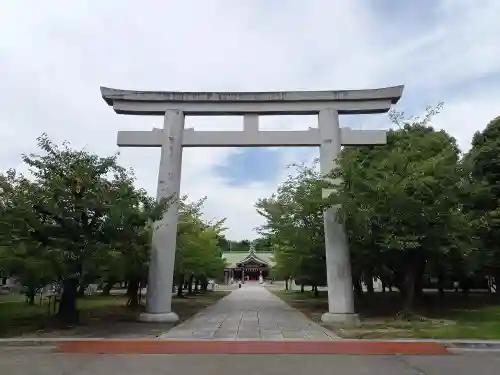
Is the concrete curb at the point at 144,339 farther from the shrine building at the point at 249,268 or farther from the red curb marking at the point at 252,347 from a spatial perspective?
the shrine building at the point at 249,268

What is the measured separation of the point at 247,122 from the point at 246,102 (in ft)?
2.28

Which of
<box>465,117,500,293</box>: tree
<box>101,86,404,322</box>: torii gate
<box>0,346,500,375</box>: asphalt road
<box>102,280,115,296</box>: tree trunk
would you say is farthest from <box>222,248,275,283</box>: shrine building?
<box>0,346,500,375</box>: asphalt road

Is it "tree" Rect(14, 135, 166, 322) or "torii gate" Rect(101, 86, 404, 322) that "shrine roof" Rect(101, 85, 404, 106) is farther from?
"tree" Rect(14, 135, 166, 322)

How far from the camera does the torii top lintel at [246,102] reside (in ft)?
52.1

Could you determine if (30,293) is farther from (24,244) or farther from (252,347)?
(252,347)

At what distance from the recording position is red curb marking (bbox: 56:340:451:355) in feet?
32.0

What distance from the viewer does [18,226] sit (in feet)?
40.5

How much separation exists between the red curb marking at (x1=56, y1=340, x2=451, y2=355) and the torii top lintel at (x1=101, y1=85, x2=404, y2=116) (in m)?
8.31

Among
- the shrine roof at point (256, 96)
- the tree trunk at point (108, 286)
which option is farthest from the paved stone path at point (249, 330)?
the shrine roof at point (256, 96)

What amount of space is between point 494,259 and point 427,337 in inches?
488

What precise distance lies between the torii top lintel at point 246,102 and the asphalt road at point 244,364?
8.94 m

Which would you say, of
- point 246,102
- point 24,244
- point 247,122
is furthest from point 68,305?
point 246,102

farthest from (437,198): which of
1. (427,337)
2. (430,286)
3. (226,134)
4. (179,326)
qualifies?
(430,286)

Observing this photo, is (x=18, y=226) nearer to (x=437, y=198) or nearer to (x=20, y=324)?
(x=20, y=324)
